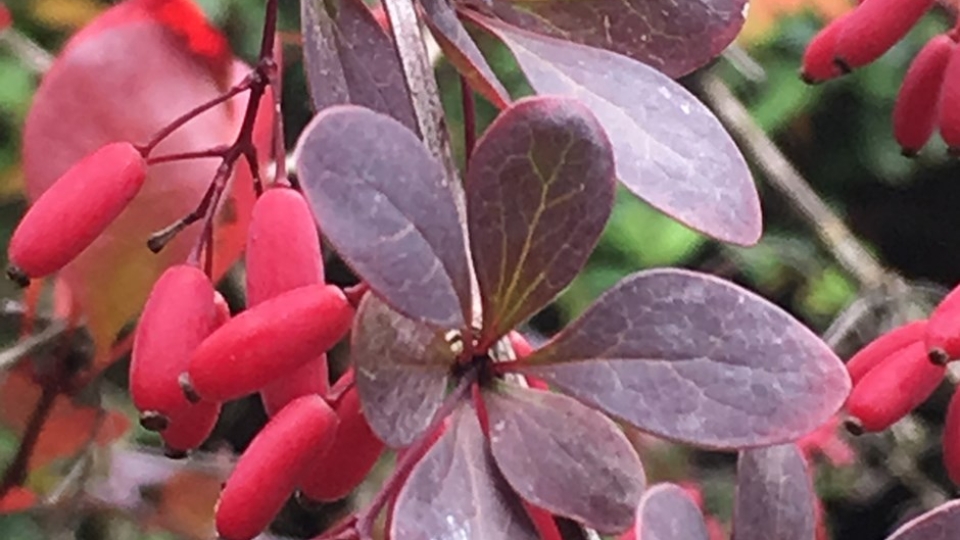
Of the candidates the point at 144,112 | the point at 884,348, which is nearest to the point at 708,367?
the point at 884,348

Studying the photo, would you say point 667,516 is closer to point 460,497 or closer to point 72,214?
point 460,497

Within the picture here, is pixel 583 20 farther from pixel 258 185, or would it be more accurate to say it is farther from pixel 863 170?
pixel 863 170

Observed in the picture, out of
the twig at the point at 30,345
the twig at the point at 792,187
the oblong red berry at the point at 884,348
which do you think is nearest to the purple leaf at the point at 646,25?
the oblong red berry at the point at 884,348

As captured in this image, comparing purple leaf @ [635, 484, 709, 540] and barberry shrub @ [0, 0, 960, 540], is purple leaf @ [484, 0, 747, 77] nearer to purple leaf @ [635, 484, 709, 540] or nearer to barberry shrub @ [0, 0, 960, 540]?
barberry shrub @ [0, 0, 960, 540]

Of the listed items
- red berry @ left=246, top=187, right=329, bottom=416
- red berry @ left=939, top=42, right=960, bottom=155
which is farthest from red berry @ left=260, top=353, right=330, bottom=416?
red berry @ left=939, top=42, right=960, bottom=155

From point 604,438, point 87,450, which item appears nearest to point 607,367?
point 604,438

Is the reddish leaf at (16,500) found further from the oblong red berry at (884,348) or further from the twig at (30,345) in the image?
the oblong red berry at (884,348)
